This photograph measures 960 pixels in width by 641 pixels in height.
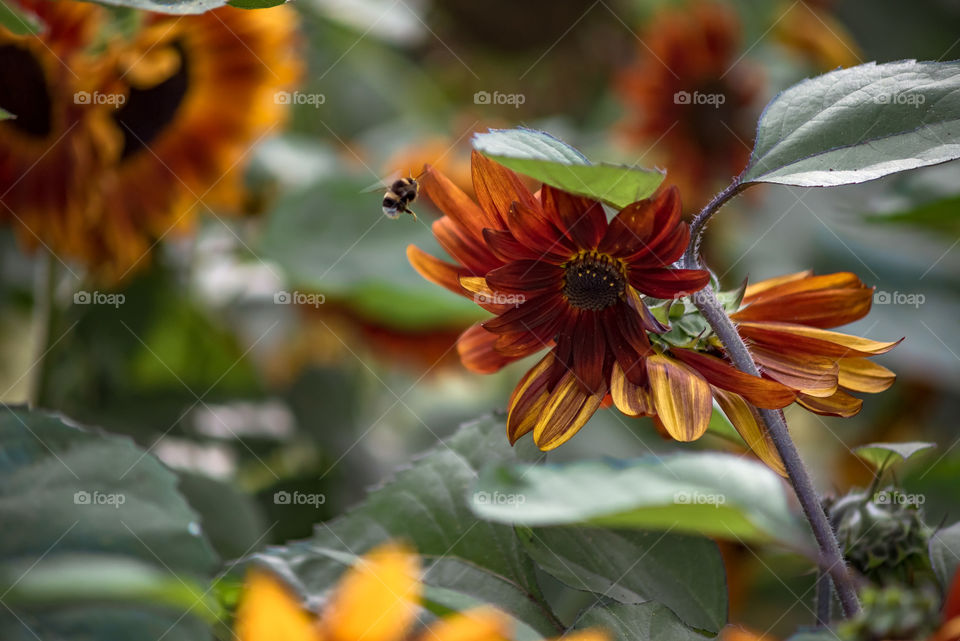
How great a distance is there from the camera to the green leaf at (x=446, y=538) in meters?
0.33

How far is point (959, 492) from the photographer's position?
1.30 ft

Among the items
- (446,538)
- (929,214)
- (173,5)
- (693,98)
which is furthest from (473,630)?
(693,98)

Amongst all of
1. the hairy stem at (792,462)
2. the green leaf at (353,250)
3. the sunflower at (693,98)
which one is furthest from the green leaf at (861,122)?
the sunflower at (693,98)

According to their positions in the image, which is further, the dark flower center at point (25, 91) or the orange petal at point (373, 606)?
the dark flower center at point (25, 91)

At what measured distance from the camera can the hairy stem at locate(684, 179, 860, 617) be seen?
0.27 m

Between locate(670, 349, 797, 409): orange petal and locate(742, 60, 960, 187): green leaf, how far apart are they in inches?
2.3

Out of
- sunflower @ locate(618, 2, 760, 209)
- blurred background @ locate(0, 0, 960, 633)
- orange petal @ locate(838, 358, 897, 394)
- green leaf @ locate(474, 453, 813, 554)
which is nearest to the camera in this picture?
green leaf @ locate(474, 453, 813, 554)

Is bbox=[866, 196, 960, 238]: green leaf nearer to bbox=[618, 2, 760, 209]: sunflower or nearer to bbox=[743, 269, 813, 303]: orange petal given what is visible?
bbox=[743, 269, 813, 303]: orange petal

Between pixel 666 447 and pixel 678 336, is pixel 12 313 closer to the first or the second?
pixel 666 447

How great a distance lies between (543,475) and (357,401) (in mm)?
661

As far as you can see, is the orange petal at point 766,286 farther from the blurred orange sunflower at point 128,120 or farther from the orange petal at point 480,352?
the blurred orange sunflower at point 128,120

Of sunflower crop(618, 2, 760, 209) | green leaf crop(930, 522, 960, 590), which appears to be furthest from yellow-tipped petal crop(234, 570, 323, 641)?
sunflower crop(618, 2, 760, 209)

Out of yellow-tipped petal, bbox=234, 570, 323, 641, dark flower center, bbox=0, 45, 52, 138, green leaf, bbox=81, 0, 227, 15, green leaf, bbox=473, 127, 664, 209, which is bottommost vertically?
yellow-tipped petal, bbox=234, 570, 323, 641

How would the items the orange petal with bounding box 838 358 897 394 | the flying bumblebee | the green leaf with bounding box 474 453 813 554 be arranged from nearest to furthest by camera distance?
the green leaf with bounding box 474 453 813 554, the orange petal with bounding box 838 358 897 394, the flying bumblebee
